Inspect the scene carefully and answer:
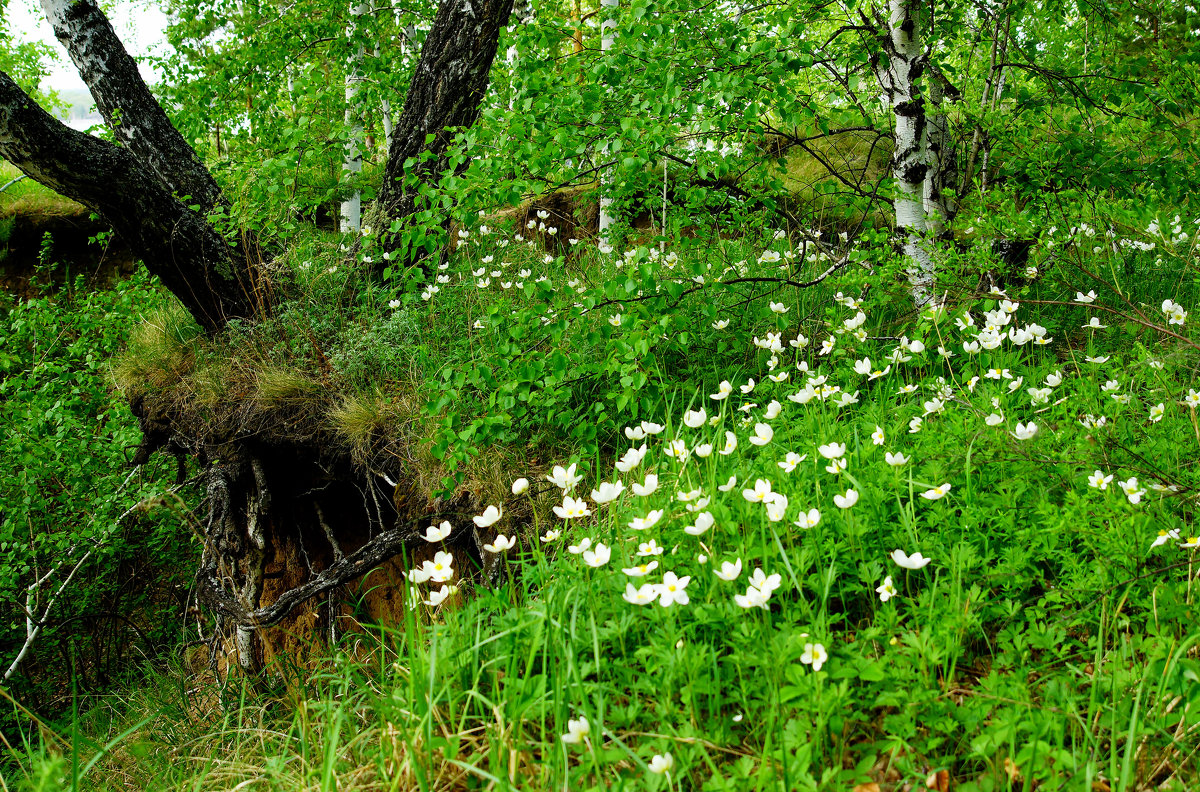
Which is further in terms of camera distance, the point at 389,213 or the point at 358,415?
the point at 389,213

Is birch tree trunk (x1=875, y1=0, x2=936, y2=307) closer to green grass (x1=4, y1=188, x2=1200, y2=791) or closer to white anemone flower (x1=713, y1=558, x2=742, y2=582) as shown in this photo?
green grass (x1=4, y1=188, x2=1200, y2=791)

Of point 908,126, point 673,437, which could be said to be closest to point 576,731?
point 673,437

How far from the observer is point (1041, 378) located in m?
2.78

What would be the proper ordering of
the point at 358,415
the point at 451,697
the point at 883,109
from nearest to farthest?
the point at 451,697 < the point at 358,415 < the point at 883,109

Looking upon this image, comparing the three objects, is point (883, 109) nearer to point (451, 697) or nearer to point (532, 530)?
point (532, 530)

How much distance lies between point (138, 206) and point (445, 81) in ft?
6.53

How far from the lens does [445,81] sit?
15.1ft

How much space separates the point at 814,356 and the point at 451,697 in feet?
7.68

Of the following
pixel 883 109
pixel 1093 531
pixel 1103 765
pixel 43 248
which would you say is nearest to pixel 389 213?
pixel 883 109

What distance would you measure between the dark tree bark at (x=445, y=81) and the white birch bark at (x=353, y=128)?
0.92 feet

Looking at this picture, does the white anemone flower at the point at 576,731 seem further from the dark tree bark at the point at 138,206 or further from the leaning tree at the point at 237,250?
the dark tree bark at the point at 138,206

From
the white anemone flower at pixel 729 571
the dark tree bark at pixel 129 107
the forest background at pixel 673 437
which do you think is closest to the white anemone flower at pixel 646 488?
the forest background at pixel 673 437

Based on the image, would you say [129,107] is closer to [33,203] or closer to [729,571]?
[729,571]

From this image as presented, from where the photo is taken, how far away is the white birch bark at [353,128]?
4.60 meters
